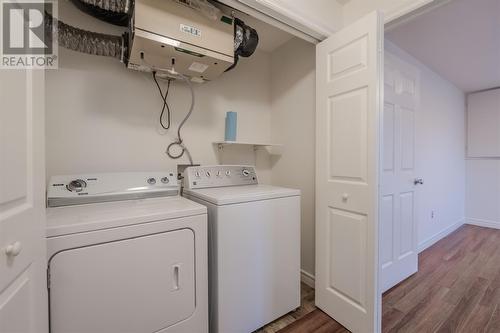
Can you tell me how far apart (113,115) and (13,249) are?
119cm

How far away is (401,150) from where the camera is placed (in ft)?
7.06

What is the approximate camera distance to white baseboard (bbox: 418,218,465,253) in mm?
2847

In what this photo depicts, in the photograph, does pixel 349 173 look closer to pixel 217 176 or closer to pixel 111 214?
pixel 217 176

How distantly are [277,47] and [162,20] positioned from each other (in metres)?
1.39

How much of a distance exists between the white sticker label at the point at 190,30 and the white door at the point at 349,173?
35.8 inches

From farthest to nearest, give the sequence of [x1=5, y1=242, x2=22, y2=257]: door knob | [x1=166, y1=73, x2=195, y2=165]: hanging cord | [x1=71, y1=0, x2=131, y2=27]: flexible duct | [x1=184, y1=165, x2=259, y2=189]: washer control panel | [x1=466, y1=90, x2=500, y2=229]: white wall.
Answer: [x1=466, y1=90, x2=500, y2=229]: white wall < [x1=166, y1=73, x2=195, y2=165]: hanging cord < [x1=184, y1=165, x2=259, y2=189]: washer control panel < [x1=71, y1=0, x2=131, y2=27]: flexible duct < [x1=5, y1=242, x2=22, y2=257]: door knob

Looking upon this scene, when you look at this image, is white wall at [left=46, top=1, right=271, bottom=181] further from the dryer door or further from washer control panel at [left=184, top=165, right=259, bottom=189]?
the dryer door

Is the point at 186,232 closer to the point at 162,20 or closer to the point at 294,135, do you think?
the point at 162,20

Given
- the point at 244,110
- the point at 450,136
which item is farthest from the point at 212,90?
the point at 450,136

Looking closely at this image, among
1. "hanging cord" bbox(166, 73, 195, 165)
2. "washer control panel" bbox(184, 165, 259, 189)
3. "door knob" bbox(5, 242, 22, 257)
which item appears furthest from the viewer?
"hanging cord" bbox(166, 73, 195, 165)

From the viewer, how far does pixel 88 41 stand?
1.39 meters

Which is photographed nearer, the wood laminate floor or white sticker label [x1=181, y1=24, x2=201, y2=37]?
white sticker label [x1=181, y1=24, x2=201, y2=37]

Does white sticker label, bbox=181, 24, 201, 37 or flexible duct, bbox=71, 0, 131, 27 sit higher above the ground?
flexible duct, bbox=71, 0, 131, 27

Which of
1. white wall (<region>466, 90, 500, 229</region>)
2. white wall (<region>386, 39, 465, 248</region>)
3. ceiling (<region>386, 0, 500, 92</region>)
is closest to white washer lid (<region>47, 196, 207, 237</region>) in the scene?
ceiling (<region>386, 0, 500, 92</region>)
